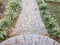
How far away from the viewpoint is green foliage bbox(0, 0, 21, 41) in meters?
7.28

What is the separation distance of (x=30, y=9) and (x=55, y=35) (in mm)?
2923

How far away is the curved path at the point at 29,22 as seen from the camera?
7.69m

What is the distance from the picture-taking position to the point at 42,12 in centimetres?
909

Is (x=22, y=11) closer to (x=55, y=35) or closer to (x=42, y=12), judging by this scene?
(x=42, y=12)

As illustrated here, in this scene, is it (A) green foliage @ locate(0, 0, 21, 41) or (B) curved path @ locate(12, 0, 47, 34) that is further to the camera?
(B) curved path @ locate(12, 0, 47, 34)

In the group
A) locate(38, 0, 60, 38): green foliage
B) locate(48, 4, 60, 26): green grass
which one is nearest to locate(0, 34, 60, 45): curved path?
locate(38, 0, 60, 38): green foliage

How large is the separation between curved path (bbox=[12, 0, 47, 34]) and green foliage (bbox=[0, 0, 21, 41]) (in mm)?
245

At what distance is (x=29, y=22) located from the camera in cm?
840

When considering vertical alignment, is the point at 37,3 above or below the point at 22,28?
above

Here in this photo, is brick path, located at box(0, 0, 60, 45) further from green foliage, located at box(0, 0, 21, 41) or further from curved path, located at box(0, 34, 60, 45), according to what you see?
green foliage, located at box(0, 0, 21, 41)

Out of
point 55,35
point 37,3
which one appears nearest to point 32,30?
point 55,35

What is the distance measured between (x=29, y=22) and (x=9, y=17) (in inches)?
32.5

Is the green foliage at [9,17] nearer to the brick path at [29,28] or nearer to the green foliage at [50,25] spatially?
the brick path at [29,28]

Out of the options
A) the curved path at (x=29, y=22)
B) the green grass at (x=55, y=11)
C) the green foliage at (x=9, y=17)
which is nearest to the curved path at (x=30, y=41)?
the green foliage at (x=9, y=17)
